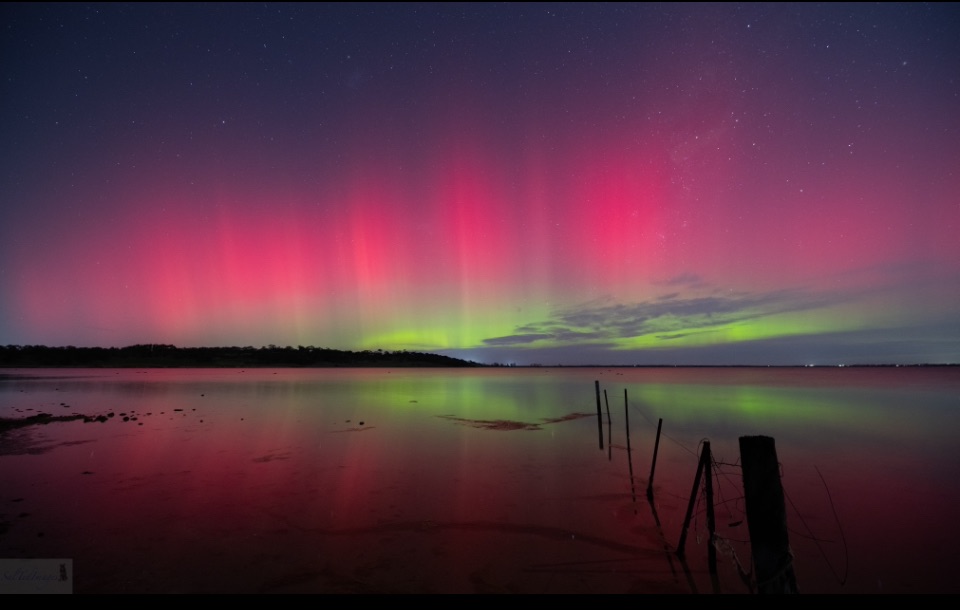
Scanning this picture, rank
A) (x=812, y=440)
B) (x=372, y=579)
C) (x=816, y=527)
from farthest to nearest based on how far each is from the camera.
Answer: (x=812, y=440), (x=816, y=527), (x=372, y=579)

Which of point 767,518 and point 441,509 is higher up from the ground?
point 767,518

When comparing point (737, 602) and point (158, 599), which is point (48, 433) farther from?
point (737, 602)

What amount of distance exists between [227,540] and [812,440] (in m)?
31.0

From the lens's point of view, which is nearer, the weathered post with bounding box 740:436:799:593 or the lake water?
the weathered post with bounding box 740:436:799:593

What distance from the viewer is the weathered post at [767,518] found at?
726cm

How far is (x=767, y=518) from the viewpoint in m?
7.40

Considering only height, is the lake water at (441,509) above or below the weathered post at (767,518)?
below

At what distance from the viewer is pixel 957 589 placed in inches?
382

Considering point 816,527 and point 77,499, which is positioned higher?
point 77,499

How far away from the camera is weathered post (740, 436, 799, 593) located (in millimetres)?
7262

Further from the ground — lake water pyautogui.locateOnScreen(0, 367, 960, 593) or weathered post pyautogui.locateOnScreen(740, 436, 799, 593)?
weathered post pyautogui.locateOnScreen(740, 436, 799, 593)

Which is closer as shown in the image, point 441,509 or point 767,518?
point 767,518

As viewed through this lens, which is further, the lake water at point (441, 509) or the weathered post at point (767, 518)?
the lake water at point (441, 509)

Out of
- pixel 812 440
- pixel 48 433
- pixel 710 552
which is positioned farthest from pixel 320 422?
pixel 812 440
